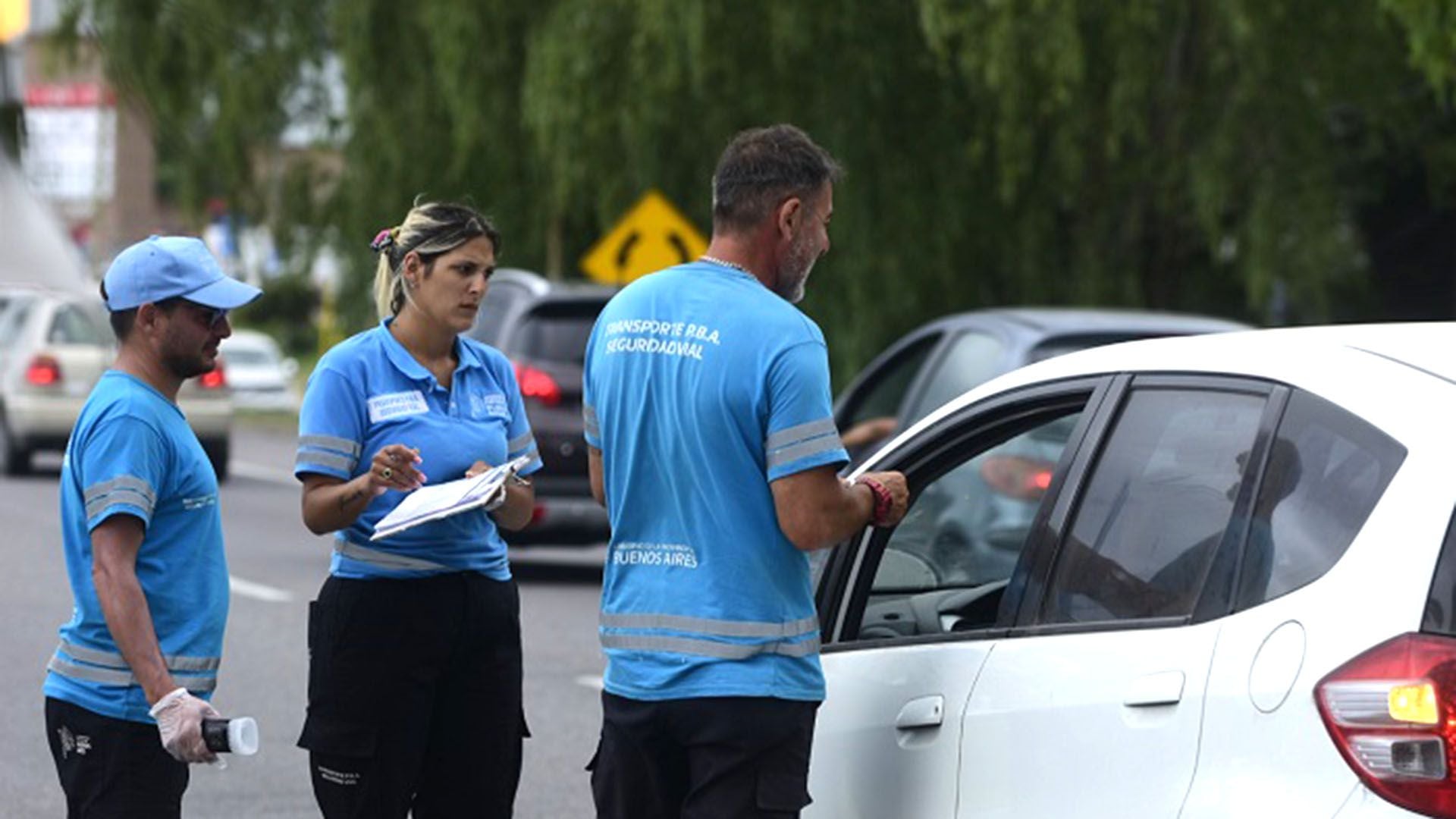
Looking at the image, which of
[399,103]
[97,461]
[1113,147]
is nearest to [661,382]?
[97,461]

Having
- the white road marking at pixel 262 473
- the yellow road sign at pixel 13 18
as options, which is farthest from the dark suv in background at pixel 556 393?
the white road marking at pixel 262 473

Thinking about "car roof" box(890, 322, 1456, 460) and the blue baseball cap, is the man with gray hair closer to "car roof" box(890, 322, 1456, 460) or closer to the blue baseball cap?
"car roof" box(890, 322, 1456, 460)

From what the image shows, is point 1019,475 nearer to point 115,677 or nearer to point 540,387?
point 540,387

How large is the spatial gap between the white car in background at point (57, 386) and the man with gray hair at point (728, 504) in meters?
20.3

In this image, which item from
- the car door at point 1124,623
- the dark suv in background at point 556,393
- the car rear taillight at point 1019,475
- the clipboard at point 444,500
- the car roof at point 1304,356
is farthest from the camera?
the dark suv in background at point 556,393

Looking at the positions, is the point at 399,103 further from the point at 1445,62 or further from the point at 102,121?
the point at 1445,62

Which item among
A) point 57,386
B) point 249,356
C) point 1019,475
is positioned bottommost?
point 249,356

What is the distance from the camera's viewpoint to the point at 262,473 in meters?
28.9

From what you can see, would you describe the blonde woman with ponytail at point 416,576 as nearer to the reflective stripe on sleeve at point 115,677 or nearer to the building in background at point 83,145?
the reflective stripe on sleeve at point 115,677

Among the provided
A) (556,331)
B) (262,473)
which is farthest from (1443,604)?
(262,473)

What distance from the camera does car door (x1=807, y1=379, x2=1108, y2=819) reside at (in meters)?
5.29

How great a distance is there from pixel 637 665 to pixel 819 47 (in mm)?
19841

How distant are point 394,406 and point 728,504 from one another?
1231 mm

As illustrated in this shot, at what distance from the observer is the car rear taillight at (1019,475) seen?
1191cm
